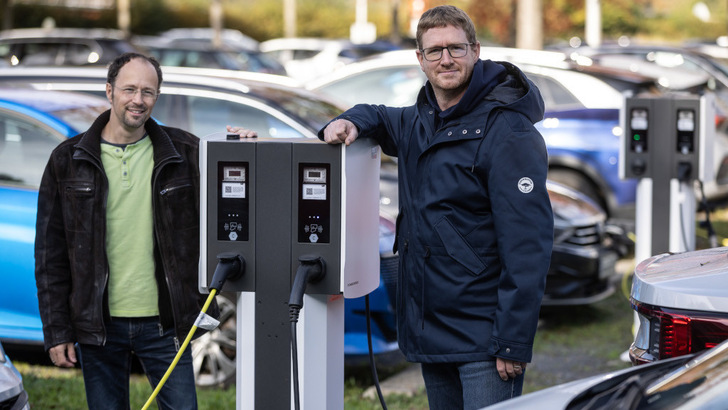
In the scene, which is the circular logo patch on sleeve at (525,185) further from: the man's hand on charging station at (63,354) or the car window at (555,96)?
the car window at (555,96)

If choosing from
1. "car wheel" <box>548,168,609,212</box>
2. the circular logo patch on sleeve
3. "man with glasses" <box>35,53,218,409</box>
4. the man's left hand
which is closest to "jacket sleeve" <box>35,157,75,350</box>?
"man with glasses" <box>35,53,218,409</box>

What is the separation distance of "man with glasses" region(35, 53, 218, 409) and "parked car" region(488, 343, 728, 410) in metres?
1.44

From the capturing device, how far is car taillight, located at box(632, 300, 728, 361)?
3.36 meters

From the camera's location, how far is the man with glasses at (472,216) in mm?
3207

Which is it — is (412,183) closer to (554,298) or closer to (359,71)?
(554,298)

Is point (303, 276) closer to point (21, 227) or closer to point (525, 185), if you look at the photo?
point (525, 185)

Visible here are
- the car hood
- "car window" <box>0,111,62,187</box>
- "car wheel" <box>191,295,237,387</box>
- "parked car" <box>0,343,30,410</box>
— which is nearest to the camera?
the car hood

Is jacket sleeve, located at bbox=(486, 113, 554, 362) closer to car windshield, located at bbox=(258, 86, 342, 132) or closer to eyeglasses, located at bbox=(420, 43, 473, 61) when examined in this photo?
eyeglasses, located at bbox=(420, 43, 473, 61)

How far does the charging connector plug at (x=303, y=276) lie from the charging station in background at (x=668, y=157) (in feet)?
12.6

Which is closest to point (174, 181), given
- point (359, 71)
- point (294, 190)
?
point (294, 190)

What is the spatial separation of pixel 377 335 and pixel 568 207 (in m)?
2.49

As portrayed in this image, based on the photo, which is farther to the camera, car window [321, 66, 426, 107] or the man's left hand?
car window [321, 66, 426, 107]

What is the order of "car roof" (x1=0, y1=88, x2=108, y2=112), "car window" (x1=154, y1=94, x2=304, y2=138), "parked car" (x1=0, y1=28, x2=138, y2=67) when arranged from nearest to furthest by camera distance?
"car roof" (x1=0, y1=88, x2=108, y2=112) → "car window" (x1=154, y1=94, x2=304, y2=138) → "parked car" (x1=0, y1=28, x2=138, y2=67)

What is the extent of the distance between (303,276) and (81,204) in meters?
1.02
